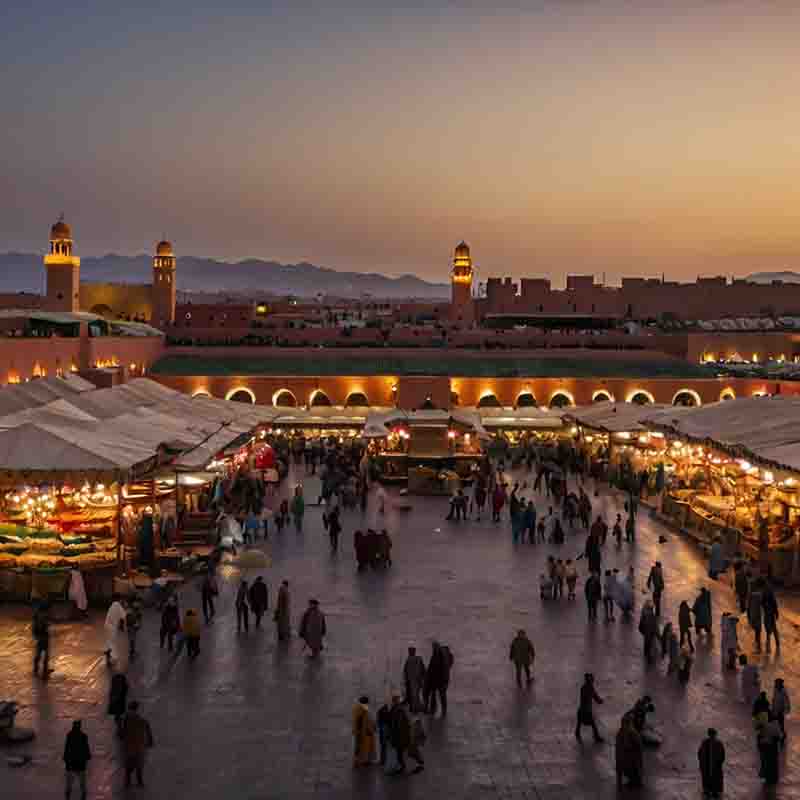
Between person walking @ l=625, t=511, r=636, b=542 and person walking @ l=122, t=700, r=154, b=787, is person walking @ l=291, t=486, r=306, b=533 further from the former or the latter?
person walking @ l=122, t=700, r=154, b=787

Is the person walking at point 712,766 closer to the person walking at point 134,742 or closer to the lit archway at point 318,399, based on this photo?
the person walking at point 134,742

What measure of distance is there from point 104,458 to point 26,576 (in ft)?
6.29

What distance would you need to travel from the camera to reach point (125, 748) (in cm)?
909

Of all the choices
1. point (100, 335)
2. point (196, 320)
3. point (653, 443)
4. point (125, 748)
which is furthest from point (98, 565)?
point (196, 320)

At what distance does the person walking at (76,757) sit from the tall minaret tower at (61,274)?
45239mm

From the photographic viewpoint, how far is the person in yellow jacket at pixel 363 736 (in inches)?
383

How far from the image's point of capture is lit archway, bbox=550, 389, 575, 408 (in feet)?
137

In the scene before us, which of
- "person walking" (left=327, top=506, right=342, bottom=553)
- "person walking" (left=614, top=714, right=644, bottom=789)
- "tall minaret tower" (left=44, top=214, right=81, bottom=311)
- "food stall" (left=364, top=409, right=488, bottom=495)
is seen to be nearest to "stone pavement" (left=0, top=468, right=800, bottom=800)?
"person walking" (left=614, top=714, right=644, bottom=789)

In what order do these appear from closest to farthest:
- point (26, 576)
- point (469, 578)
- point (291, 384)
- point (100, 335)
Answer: point (26, 576)
point (469, 578)
point (100, 335)
point (291, 384)

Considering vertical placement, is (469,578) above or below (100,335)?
below

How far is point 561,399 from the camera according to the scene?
41906 millimetres

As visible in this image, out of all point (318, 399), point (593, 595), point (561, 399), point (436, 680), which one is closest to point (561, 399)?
point (561, 399)

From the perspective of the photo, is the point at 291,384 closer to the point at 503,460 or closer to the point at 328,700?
the point at 503,460

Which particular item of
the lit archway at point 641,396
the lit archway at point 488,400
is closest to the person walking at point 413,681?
the lit archway at point 488,400
